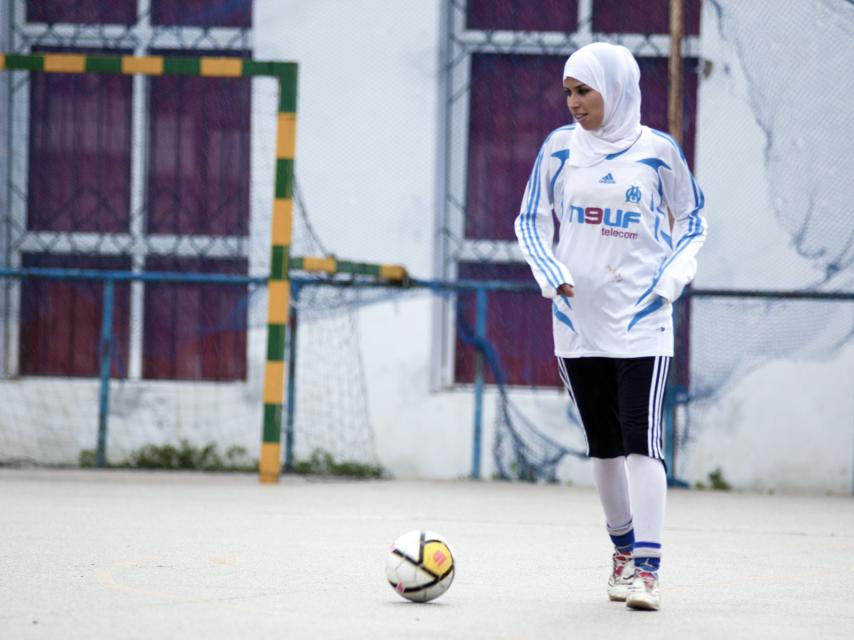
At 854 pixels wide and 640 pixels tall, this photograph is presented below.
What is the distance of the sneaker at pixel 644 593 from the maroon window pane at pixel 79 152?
7727 millimetres

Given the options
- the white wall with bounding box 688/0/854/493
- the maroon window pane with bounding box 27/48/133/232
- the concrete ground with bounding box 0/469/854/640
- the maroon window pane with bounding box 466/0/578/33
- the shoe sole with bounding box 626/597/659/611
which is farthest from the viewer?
the maroon window pane with bounding box 27/48/133/232

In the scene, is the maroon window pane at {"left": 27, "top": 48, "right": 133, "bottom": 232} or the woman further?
the maroon window pane at {"left": 27, "top": 48, "right": 133, "bottom": 232}

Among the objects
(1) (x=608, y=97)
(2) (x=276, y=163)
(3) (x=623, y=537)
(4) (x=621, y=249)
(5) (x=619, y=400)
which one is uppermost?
(1) (x=608, y=97)

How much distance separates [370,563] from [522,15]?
649 cm

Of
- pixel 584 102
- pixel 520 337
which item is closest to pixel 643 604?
pixel 584 102

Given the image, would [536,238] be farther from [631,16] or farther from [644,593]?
[631,16]

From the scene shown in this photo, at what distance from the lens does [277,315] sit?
1029 cm

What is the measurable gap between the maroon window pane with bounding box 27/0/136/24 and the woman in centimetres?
723

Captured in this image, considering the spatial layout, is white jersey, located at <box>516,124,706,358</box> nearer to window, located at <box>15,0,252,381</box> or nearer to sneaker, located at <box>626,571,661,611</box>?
sneaker, located at <box>626,571,661,611</box>

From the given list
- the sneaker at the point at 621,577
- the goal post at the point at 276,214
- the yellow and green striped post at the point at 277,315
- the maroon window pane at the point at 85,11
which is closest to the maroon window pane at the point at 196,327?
the goal post at the point at 276,214

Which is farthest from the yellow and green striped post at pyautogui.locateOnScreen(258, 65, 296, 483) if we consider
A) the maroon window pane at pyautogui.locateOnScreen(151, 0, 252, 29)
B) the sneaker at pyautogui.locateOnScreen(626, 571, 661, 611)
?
the sneaker at pyautogui.locateOnScreen(626, 571, 661, 611)

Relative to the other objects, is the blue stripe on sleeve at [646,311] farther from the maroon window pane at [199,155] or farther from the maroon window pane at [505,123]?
the maroon window pane at [199,155]

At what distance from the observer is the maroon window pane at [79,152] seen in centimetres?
1198

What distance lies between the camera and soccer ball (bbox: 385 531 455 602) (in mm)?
5035
